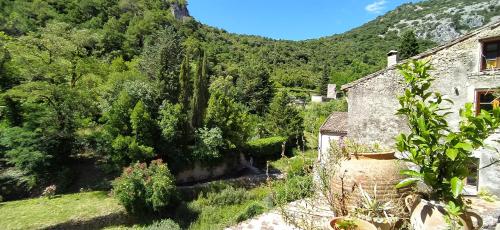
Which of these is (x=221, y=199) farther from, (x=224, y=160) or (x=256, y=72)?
(x=256, y=72)

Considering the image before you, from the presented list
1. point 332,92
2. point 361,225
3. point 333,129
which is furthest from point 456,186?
point 332,92

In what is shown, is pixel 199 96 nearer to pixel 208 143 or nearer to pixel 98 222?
pixel 208 143

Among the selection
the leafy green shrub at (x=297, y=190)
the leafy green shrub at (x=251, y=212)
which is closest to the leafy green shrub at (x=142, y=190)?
the leafy green shrub at (x=251, y=212)

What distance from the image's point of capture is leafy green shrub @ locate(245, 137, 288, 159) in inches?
974

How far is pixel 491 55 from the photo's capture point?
902cm

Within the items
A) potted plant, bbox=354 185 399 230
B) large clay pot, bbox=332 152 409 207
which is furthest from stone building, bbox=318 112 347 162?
potted plant, bbox=354 185 399 230

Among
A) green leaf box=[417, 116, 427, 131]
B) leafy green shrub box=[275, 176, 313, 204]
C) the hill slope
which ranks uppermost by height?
the hill slope

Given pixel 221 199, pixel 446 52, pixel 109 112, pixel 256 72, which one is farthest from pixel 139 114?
pixel 256 72

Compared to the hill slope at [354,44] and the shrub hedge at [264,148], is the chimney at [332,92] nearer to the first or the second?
the hill slope at [354,44]

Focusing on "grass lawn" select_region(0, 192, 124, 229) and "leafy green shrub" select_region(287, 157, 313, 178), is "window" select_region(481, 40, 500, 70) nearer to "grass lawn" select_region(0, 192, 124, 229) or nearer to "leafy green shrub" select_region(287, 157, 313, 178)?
"leafy green shrub" select_region(287, 157, 313, 178)

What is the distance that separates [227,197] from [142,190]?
465cm

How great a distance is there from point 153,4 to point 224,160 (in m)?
58.5

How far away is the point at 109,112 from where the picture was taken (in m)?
16.5

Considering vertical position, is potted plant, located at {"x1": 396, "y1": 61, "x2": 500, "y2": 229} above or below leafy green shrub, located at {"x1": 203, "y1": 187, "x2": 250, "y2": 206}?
above
